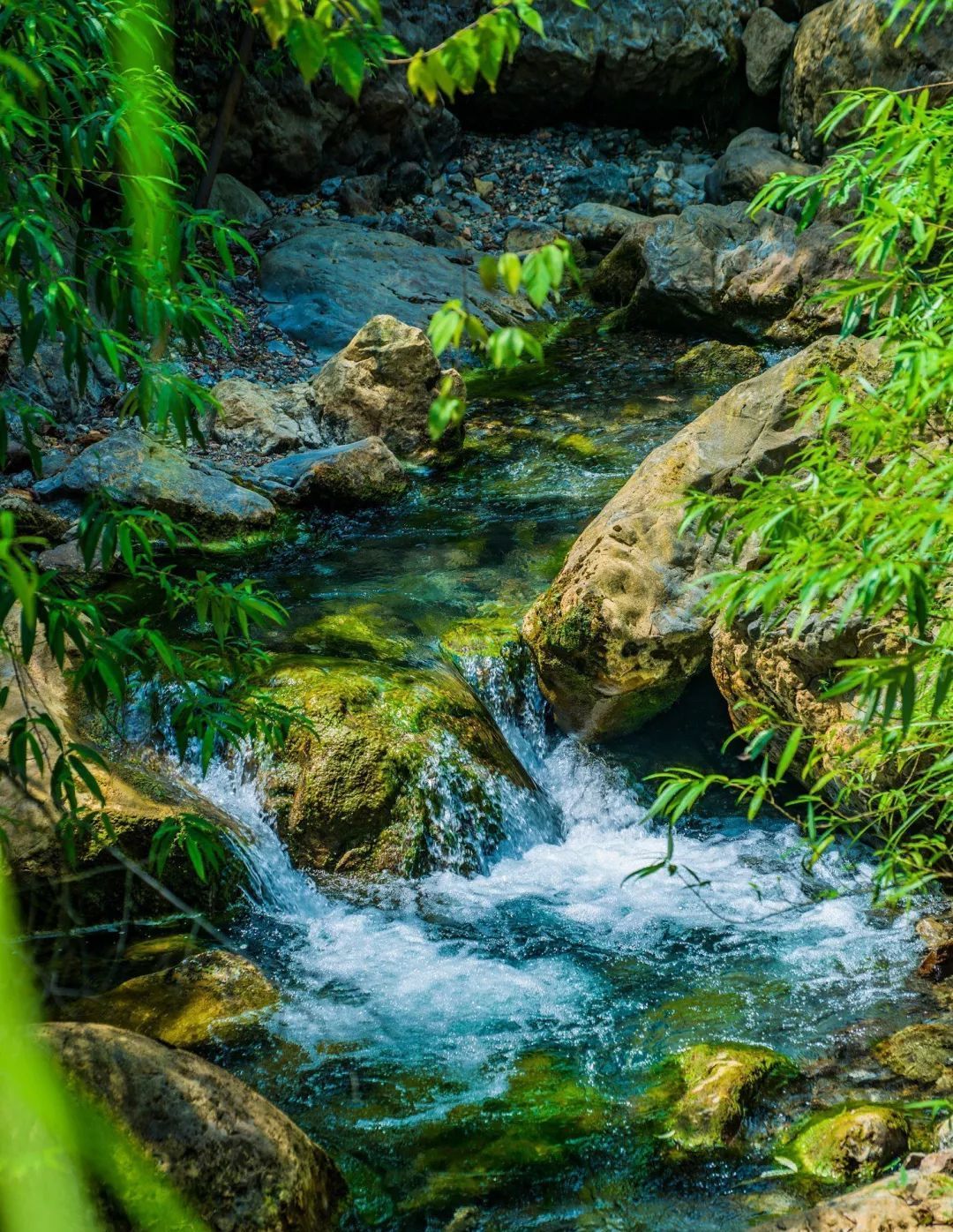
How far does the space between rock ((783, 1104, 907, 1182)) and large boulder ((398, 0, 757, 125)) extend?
59.0 ft

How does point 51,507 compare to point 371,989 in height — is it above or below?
above

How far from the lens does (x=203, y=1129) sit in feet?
9.88

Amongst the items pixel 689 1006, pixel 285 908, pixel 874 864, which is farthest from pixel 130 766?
pixel 874 864

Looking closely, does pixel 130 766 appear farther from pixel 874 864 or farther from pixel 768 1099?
pixel 874 864

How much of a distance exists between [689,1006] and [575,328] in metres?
11.3

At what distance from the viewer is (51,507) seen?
8070 millimetres

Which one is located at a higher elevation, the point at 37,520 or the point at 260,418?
the point at 260,418

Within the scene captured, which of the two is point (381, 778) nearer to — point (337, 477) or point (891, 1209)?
point (891, 1209)

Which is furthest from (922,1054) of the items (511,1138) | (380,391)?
(380,391)

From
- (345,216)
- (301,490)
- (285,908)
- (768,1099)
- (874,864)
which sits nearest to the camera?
(768,1099)

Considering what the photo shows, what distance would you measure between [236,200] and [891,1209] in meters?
14.6

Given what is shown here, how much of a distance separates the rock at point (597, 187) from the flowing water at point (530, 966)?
11.1m

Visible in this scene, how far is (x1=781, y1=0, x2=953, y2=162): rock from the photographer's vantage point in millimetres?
14047

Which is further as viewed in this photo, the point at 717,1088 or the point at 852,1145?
the point at 717,1088
